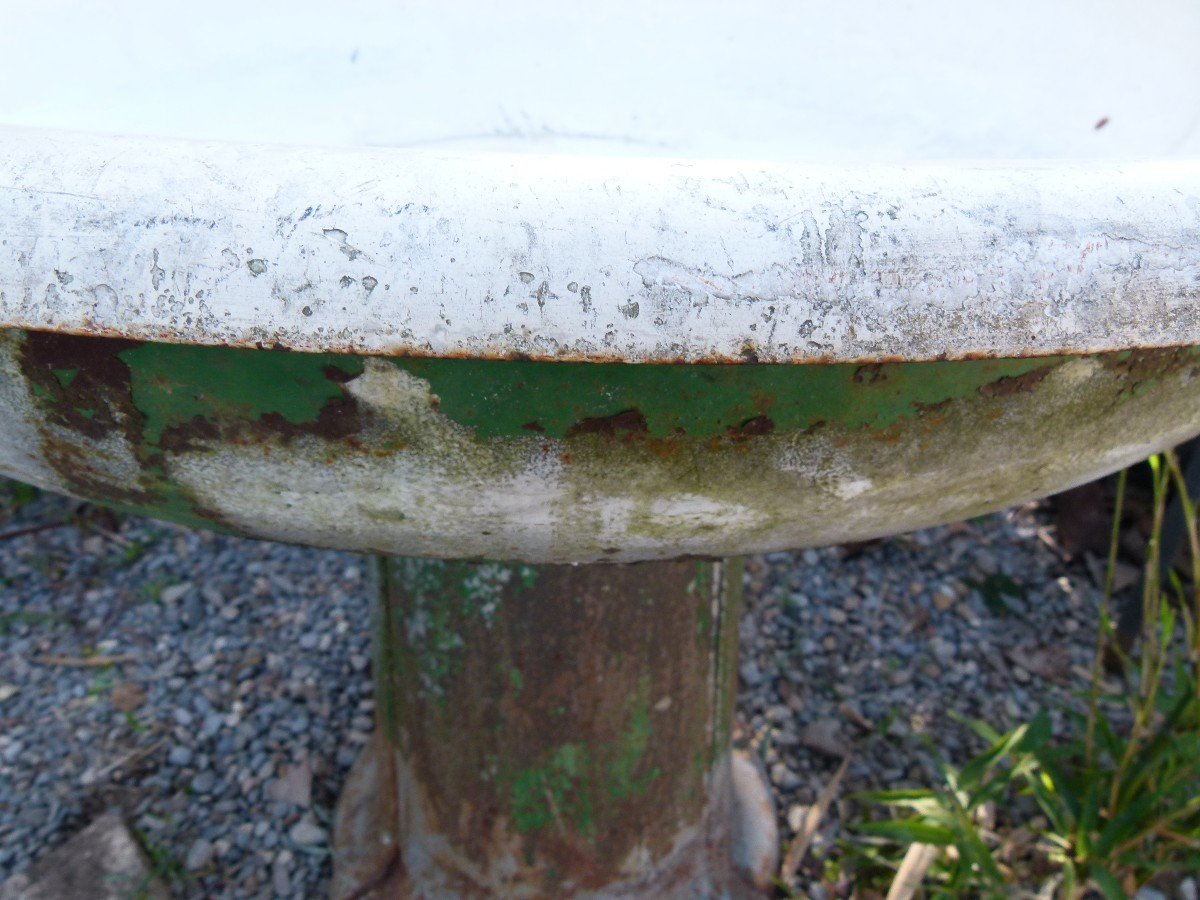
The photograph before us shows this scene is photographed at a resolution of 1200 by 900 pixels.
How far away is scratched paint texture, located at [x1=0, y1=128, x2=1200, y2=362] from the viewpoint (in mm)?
388

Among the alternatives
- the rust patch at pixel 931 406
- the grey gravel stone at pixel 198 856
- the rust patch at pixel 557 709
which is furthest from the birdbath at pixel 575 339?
the grey gravel stone at pixel 198 856

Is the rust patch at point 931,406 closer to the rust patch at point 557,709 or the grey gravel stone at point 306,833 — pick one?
the rust patch at point 557,709

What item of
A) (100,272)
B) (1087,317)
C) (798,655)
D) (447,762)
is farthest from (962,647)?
(100,272)

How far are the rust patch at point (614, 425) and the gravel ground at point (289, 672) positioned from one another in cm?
110

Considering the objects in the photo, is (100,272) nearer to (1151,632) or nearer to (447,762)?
(447,762)

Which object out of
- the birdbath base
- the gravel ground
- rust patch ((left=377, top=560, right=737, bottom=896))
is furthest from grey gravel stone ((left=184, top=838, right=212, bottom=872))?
rust patch ((left=377, top=560, right=737, bottom=896))

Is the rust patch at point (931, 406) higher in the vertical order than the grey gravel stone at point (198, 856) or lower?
higher

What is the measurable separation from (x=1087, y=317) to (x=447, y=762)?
93cm

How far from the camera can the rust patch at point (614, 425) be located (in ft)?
1.51

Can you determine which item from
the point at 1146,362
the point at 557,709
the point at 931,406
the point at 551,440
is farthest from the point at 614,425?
the point at 557,709

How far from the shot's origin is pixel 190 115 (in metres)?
1.17

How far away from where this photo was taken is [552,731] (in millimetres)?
1139

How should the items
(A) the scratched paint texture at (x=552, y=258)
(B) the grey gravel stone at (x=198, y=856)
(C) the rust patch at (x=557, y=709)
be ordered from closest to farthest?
1. (A) the scratched paint texture at (x=552, y=258)
2. (C) the rust patch at (x=557, y=709)
3. (B) the grey gravel stone at (x=198, y=856)

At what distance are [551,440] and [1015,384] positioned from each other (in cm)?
20
